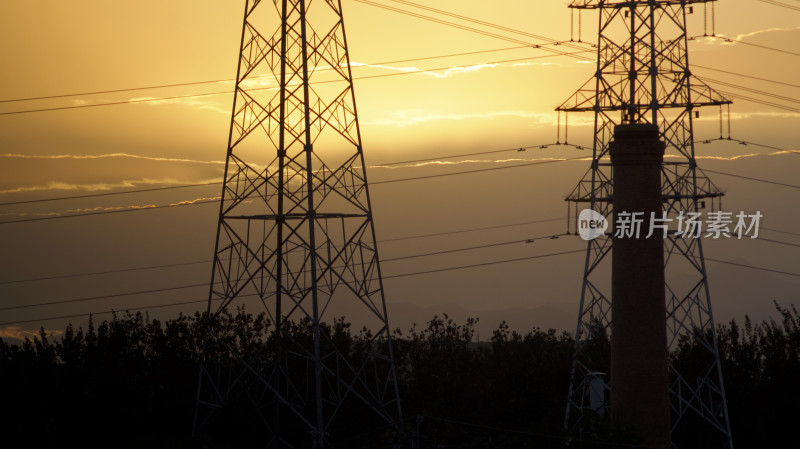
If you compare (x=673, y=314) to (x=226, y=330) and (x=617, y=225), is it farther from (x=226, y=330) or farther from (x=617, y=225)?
(x=226, y=330)

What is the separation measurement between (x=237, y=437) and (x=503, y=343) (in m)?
19.3

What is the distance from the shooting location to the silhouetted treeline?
3950 centimetres

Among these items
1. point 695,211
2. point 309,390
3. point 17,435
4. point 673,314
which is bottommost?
point 17,435

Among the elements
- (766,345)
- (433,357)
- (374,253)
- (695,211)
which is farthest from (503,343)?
(374,253)

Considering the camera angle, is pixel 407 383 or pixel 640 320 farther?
pixel 407 383

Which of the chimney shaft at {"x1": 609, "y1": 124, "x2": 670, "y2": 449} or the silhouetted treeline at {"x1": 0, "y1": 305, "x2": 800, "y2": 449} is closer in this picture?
the chimney shaft at {"x1": 609, "y1": 124, "x2": 670, "y2": 449}

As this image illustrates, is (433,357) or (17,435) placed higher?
(433,357)

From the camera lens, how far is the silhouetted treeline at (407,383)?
39.5 meters

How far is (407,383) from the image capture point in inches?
1844

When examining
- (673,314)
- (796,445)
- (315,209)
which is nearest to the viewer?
(315,209)

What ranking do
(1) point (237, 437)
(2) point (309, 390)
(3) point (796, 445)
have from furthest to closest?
(3) point (796, 445) → (2) point (309, 390) → (1) point (237, 437)

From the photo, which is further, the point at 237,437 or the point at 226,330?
the point at 226,330

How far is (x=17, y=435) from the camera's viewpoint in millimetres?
37625

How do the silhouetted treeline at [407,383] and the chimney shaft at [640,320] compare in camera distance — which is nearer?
the chimney shaft at [640,320]
